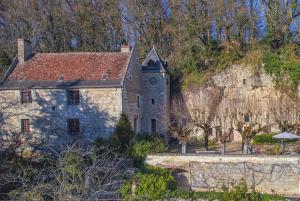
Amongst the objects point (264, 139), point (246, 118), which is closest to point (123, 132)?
point (246, 118)

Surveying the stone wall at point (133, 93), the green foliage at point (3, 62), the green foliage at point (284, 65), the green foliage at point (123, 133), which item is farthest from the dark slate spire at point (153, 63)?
the green foliage at point (3, 62)

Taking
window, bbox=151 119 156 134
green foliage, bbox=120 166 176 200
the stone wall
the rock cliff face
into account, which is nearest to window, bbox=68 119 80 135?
the stone wall

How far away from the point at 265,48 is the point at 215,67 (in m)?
4.55

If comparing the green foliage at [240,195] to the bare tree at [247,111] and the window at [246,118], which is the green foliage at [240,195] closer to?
the bare tree at [247,111]

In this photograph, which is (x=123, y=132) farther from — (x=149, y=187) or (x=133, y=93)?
(x=149, y=187)

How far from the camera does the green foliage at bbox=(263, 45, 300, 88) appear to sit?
1021 inches

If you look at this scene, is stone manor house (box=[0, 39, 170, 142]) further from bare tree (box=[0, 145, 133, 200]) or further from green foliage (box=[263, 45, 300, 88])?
green foliage (box=[263, 45, 300, 88])

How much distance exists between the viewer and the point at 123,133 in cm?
2061

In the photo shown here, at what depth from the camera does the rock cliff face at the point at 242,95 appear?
2442 cm

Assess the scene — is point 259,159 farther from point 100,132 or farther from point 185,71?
point 185,71

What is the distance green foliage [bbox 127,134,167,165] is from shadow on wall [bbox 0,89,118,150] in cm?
240

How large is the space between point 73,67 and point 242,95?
13.9 meters

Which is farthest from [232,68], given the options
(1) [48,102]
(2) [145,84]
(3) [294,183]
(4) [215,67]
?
(1) [48,102]

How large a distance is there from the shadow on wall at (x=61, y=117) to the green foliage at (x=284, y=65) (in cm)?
1398
